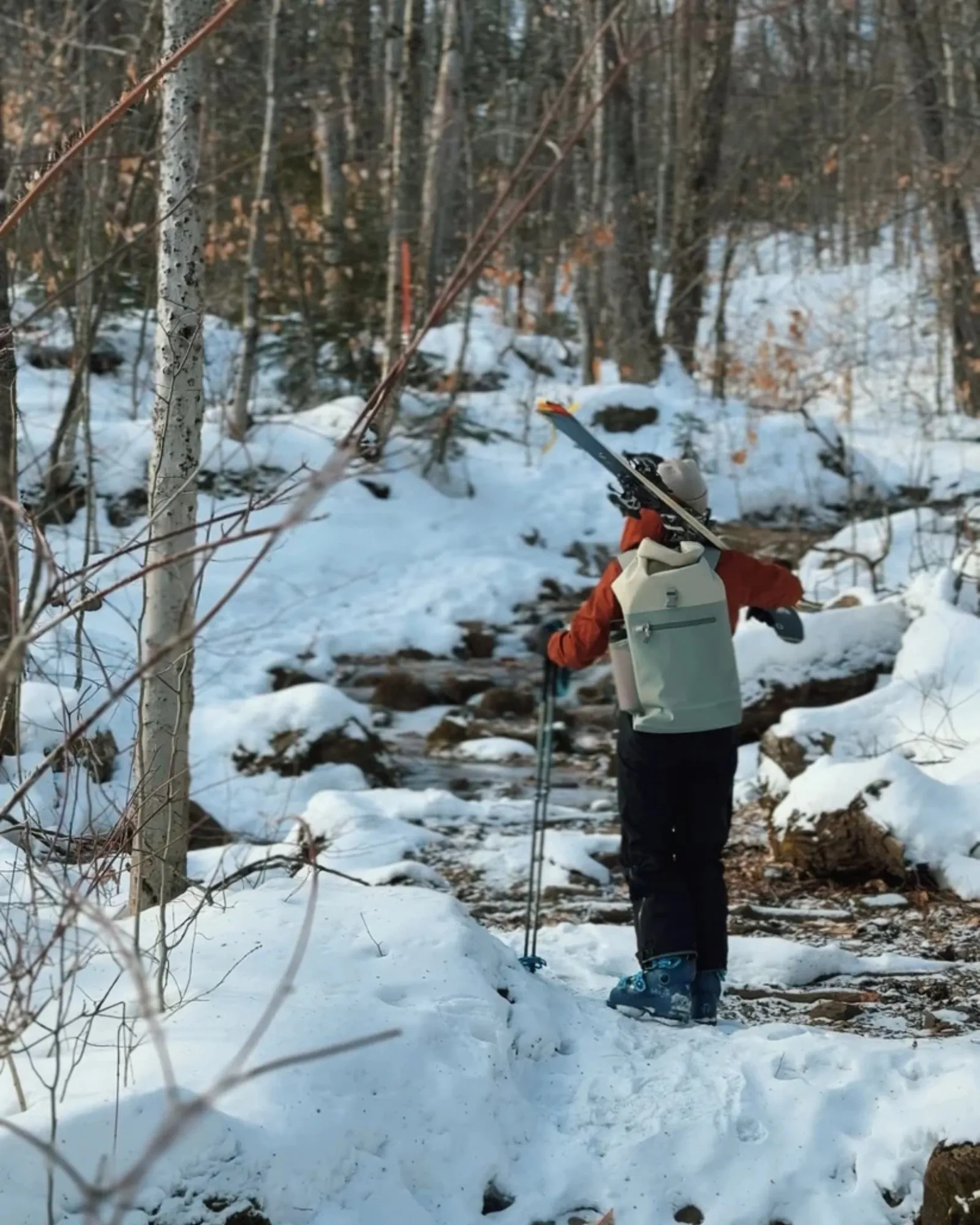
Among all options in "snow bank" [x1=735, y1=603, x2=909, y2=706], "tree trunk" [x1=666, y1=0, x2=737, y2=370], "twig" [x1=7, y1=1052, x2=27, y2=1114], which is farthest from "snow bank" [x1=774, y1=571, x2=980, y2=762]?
"tree trunk" [x1=666, y1=0, x2=737, y2=370]

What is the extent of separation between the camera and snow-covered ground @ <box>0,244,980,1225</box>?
9.37 ft

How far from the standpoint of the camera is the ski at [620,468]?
4188 mm

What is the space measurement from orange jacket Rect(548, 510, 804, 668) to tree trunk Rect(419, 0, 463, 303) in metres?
9.79

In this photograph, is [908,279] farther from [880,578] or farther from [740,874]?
[740,874]

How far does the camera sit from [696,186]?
18141 mm

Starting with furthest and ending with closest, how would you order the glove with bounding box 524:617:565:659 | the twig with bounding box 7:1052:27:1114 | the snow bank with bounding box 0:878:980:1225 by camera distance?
the glove with bounding box 524:617:565:659, the snow bank with bounding box 0:878:980:1225, the twig with bounding box 7:1052:27:1114

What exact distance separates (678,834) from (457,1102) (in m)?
1.37

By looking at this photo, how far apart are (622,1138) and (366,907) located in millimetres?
1064

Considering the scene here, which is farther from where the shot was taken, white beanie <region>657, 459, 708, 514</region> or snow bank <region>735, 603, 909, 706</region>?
snow bank <region>735, 603, 909, 706</region>

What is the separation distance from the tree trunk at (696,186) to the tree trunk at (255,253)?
255 inches

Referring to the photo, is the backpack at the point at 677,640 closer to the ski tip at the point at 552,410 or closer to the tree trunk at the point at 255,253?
the ski tip at the point at 552,410

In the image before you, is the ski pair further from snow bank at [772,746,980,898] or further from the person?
snow bank at [772,746,980,898]

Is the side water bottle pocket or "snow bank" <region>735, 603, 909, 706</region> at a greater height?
the side water bottle pocket

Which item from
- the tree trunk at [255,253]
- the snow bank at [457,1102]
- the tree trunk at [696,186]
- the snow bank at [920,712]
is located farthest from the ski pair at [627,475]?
the tree trunk at [696,186]
